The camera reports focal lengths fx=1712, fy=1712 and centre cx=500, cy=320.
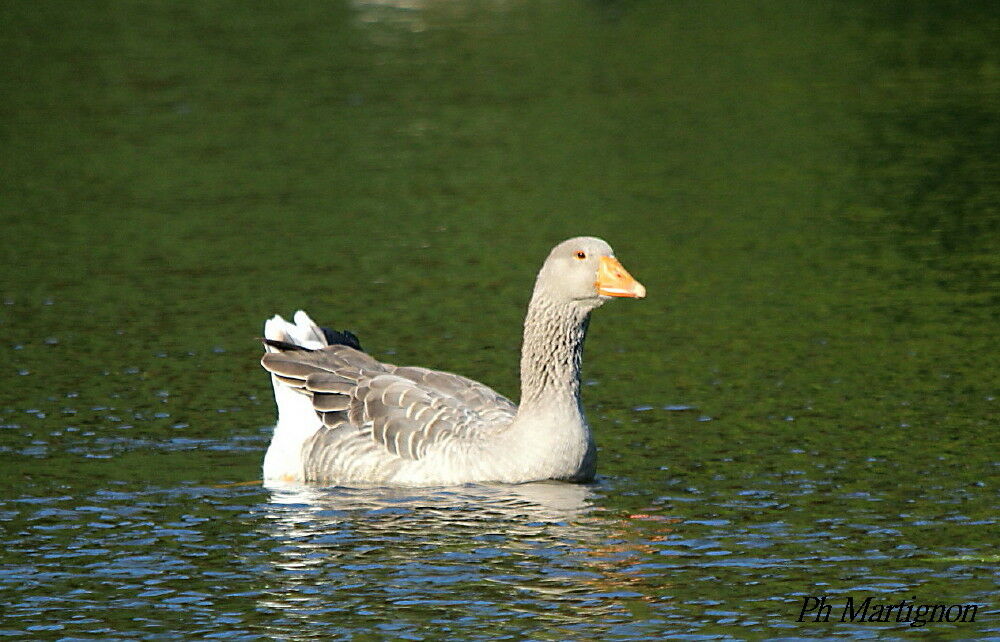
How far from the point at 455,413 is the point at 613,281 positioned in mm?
1808

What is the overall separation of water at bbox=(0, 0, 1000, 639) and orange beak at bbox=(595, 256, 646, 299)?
169 cm

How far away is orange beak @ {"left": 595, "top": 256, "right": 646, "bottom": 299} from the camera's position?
48.0 ft

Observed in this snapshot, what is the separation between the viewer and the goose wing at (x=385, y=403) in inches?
587

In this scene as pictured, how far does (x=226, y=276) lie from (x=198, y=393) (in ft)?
19.8

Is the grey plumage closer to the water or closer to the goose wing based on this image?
the goose wing

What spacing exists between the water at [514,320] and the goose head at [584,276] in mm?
1640

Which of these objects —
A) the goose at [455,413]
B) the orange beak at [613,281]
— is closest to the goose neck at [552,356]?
the goose at [455,413]

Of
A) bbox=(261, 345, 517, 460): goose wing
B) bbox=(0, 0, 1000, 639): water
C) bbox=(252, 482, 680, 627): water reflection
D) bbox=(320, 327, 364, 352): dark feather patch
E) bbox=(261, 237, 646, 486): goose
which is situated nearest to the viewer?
bbox=(252, 482, 680, 627): water reflection

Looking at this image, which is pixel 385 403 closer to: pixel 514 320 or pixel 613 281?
pixel 613 281

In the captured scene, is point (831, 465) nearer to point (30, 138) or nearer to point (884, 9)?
point (30, 138)

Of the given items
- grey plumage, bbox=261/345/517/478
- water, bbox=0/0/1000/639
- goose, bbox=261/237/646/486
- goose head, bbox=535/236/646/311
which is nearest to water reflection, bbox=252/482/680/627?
water, bbox=0/0/1000/639

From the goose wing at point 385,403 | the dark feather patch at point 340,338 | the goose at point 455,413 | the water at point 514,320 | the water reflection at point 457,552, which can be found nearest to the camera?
the water reflection at point 457,552

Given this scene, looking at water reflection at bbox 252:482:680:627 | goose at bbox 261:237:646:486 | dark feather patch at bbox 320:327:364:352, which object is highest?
dark feather patch at bbox 320:327:364:352

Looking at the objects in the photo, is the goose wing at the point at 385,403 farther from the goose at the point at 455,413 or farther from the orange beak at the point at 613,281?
the orange beak at the point at 613,281
